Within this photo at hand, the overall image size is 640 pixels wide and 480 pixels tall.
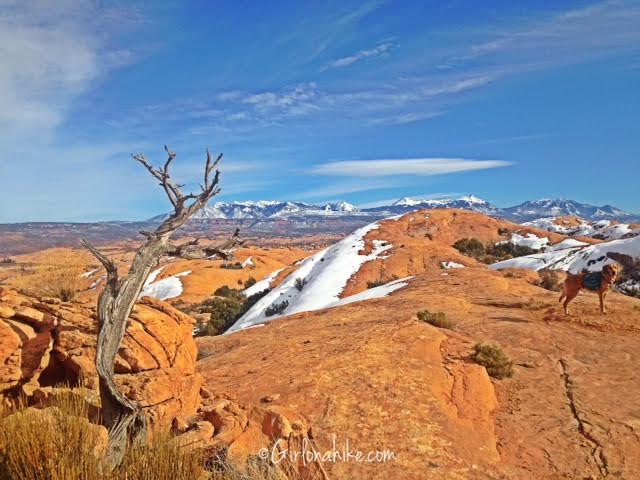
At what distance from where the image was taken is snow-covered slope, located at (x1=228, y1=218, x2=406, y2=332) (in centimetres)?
3241

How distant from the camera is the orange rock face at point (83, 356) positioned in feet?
25.2

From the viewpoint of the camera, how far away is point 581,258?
104 feet

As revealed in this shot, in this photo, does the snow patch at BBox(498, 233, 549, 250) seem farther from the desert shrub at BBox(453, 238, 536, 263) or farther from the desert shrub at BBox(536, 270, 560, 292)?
the desert shrub at BBox(536, 270, 560, 292)

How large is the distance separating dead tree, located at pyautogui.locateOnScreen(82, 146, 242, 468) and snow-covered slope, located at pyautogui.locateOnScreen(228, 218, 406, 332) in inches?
778

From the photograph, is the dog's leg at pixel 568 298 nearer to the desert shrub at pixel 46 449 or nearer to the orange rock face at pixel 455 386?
the orange rock face at pixel 455 386

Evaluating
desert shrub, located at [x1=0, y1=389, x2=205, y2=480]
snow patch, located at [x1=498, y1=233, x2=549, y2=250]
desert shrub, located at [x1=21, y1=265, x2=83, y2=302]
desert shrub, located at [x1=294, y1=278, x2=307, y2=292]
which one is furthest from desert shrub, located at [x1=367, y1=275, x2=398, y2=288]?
desert shrub, located at [x1=0, y1=389, x2=205, y2=480]

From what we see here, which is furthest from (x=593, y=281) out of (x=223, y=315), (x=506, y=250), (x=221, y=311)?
(x=506, y=250)

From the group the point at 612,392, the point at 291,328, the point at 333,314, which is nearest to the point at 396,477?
the point at 612,392

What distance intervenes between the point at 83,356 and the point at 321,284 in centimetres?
2906

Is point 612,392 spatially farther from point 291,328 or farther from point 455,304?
point 291,328

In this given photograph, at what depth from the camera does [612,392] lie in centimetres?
1031

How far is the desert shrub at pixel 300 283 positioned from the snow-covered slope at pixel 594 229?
36.3m

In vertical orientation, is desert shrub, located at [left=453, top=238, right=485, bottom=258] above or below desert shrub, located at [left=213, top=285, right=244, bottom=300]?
above

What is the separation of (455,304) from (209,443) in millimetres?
14786
